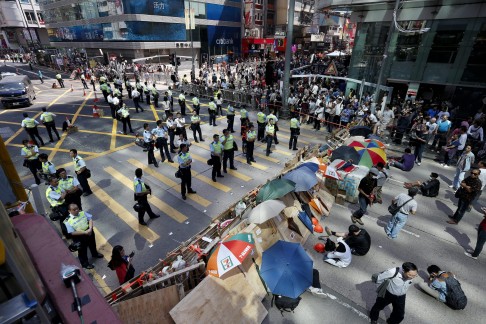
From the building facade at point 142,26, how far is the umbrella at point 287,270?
1532 inches

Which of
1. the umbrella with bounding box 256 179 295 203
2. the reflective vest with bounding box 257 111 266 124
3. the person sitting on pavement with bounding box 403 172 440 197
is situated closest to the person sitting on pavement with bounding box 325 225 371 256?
the umbrella with bounding box 256 179 295 203

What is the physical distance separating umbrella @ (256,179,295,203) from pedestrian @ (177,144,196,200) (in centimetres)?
312

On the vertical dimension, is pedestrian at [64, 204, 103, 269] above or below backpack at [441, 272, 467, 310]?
above

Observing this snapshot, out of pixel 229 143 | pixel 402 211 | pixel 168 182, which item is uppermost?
pixel 229 143

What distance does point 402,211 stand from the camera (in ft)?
23.5

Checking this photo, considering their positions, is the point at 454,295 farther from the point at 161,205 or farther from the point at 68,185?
the point at 68,185

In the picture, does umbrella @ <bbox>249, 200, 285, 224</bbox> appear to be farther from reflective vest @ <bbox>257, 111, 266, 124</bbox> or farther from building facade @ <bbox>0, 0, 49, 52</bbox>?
building facade @ <bbox>0, 0, 49, 52</bbox>

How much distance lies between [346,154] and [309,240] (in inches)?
136

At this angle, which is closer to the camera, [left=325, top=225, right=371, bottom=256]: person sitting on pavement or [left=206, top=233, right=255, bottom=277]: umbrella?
[left=206, top=233, right=255, bottom=277]: umbrella

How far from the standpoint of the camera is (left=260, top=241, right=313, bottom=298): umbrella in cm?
486

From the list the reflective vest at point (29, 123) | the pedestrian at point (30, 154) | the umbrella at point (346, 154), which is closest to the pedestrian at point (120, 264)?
the pedestrian at point (30, 154)

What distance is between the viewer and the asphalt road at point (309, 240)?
580cm

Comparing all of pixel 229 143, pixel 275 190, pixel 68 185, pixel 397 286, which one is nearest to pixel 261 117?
pixel 229 143

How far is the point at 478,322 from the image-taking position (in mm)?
5453
